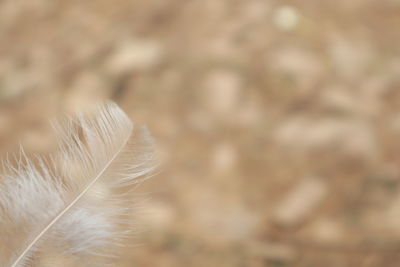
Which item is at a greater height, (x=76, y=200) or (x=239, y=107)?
(x=239, y=107)

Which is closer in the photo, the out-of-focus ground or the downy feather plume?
the downy feather plume

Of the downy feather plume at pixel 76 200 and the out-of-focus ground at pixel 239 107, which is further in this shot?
the out-of-focus ground at pixel 239 107

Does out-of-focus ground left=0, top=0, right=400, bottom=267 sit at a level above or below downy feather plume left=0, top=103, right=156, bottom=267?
above

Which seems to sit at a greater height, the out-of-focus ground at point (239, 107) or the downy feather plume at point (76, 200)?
the out-of-focus ground at point (239, 107)

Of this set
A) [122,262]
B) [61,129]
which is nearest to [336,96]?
[122,262]

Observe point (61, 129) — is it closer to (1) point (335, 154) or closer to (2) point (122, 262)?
(2) point (122, 262)
